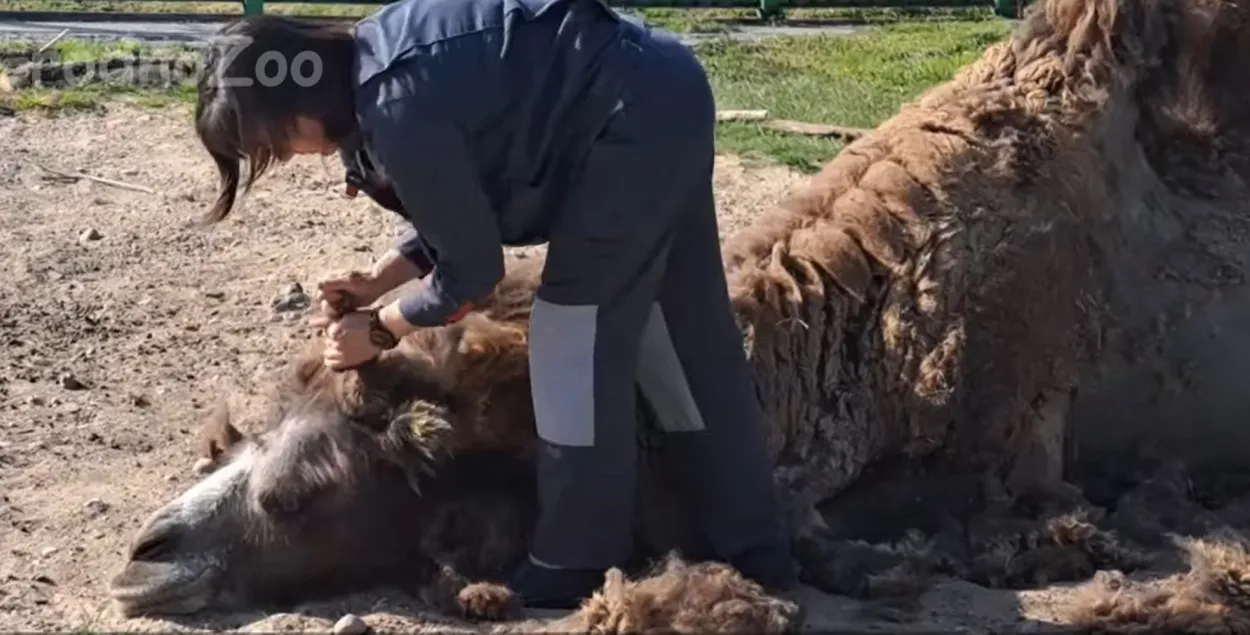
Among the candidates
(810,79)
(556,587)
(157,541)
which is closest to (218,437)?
(157,541)

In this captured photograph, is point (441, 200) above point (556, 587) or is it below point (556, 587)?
above

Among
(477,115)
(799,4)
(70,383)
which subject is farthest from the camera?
(799,4)

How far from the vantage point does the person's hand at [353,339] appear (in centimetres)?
381

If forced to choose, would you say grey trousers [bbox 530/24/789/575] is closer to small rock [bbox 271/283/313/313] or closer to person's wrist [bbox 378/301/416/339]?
person's wrist [bbox 378/301/416/339]

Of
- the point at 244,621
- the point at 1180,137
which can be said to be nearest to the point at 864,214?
the point at 1180,137

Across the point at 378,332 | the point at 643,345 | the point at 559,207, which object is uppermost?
the point at 559,207

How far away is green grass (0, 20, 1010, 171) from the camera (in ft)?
27.3

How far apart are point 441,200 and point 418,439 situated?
2.07ft

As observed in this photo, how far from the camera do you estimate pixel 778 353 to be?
4.33 meters

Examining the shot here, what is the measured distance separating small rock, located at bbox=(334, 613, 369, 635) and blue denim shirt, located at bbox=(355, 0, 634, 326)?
64 cm

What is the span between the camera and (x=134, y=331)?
6008 millimetres

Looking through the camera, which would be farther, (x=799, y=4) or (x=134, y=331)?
(x=799, y=4)

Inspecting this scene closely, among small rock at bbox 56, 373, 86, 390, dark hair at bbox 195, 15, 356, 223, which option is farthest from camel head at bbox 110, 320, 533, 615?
small rock at bbox 56, 373, 86, 390

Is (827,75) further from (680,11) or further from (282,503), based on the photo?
(282,503)
